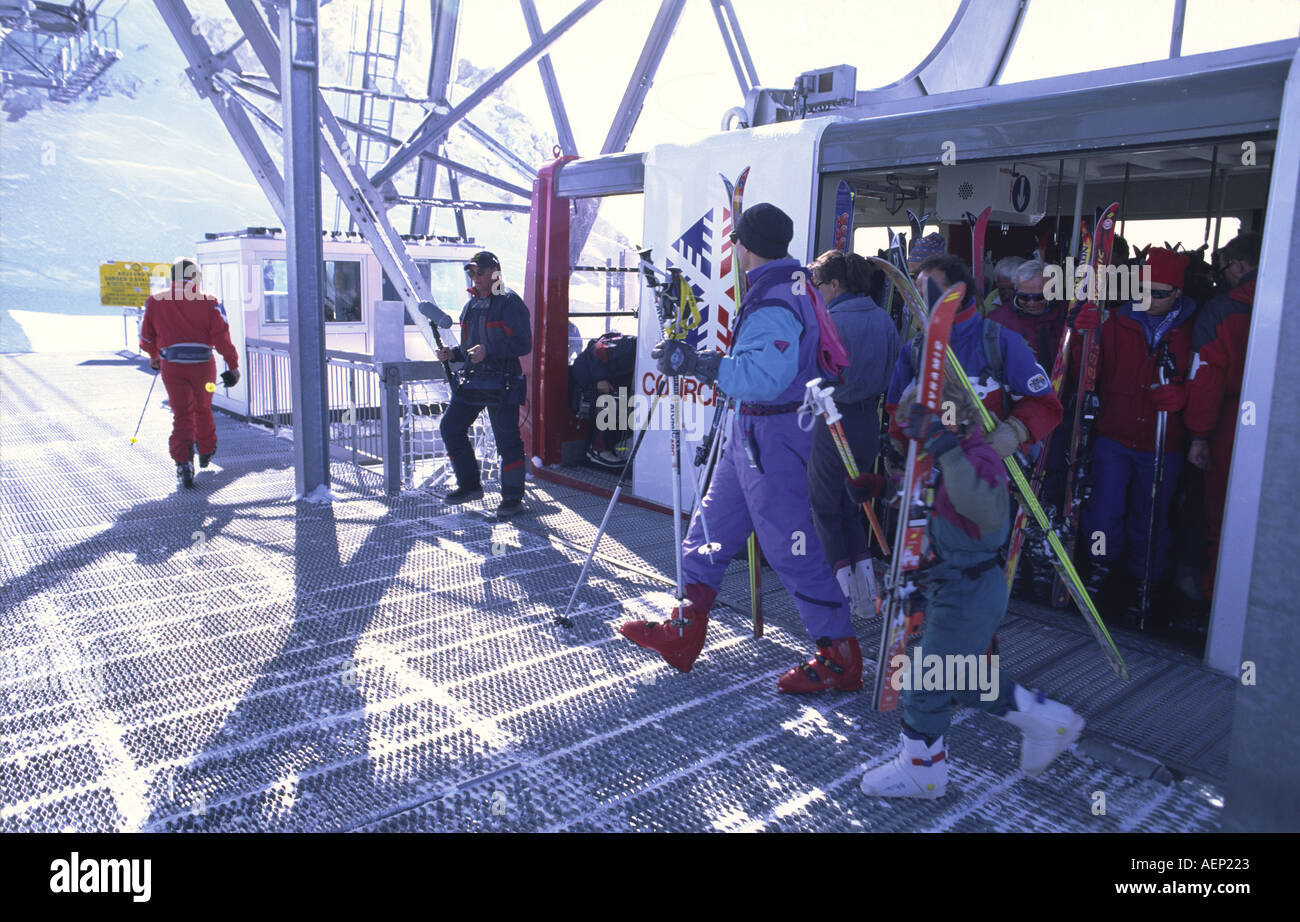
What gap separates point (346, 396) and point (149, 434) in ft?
8.24

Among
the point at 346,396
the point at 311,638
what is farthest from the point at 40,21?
the point at 311,638

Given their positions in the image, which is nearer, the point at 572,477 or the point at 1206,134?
the point at 1206,134

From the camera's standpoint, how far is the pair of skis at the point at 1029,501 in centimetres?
327

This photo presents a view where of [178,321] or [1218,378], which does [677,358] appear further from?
[178,321]

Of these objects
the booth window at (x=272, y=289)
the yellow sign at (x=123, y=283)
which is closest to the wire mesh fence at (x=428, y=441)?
the booth window at (x=272, y=289)

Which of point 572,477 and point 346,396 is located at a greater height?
point 346,396

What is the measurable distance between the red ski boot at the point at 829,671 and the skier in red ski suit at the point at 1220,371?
2043mm

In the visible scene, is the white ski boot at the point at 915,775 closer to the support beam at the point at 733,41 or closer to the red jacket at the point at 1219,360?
the red jacket at the point at 1219,360

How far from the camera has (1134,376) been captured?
479 cm

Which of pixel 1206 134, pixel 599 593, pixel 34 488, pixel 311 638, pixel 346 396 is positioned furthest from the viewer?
pixel 346 396
